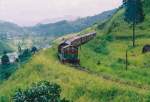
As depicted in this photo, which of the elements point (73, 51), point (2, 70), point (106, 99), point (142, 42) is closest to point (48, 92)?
point (106, 99)

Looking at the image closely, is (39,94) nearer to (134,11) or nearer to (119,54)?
(119,54)

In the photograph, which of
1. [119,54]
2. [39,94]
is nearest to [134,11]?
[119,54]

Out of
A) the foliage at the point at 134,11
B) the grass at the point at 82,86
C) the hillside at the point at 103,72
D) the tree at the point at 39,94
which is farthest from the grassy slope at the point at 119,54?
the tree at the point at 39,94

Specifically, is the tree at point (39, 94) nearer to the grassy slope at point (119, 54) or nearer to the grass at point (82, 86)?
the grass at point (82, 86)

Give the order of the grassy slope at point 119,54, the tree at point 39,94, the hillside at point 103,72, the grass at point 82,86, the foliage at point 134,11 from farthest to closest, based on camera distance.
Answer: the foliage at point 134,11 < the grassy slope at point 119,54 < the hillside at point 103,72 < the grass at point 82,86 < the tree at point 39,94

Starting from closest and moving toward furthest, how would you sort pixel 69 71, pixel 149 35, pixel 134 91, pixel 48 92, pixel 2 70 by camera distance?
pixel 48 92
pixel 134 91
pixel 69 71
pixel 149 35
pixel 2 70

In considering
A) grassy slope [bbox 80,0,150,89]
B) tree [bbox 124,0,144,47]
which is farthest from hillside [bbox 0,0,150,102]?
tree [bbox 124,0,144,47]

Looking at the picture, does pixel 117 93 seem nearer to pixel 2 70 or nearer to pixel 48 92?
pixel 48 92

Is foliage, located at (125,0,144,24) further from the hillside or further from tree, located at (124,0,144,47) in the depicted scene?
the hillside

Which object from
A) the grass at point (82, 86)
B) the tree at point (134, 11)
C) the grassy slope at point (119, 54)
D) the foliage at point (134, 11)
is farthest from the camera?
the foliage at point (134, 11)

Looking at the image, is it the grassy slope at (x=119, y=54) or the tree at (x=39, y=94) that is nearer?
the tree at (x=39, y=94)

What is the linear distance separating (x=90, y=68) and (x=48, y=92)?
39.0 metres

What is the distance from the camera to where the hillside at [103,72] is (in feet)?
242

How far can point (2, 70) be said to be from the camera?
177750 mm
